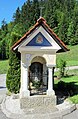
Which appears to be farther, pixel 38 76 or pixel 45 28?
pixel 38 76

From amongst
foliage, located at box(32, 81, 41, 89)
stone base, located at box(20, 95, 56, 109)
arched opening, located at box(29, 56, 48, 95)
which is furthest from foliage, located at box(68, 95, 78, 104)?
foliage, located at box(32, 81, 41, 89)

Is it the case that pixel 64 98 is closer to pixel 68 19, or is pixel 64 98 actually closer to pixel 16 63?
pixel 16 63

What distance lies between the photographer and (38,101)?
42.4ft

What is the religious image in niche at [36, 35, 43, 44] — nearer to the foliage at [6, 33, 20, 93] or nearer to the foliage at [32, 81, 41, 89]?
the foliage at [32, 81, 41, 89]

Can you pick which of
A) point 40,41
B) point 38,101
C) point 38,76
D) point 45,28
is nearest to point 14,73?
point 38,76

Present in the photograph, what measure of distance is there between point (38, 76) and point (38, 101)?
2375 millimetres

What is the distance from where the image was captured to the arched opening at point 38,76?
48.5ft

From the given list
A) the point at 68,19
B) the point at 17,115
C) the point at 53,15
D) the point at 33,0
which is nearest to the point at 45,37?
the point at 17,115

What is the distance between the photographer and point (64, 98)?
566 inches

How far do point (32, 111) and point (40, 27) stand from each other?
13.7 ft

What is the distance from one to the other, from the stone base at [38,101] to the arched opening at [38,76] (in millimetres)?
1250

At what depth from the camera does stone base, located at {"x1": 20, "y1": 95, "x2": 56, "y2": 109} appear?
41.9 ft

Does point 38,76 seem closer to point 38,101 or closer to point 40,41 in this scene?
point 38,101

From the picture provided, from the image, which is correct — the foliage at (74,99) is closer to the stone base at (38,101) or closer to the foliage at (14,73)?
the stone base at (38,101)
